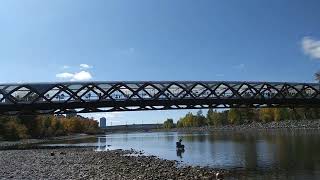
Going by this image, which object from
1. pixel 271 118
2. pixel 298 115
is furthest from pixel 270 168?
pixel 271 118

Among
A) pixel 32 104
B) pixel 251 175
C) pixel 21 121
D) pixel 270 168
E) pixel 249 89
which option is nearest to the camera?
pixel 251 175

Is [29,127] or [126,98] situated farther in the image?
[29,127]

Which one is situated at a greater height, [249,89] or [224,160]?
[249,89]

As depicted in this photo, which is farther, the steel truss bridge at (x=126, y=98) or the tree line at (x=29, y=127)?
the tree line at (x=29, y=127)

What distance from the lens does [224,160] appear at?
48.5m

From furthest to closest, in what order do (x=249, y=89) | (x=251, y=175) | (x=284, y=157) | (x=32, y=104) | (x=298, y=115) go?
(x=298, y=115), (x=249, y=89), (x=32, y=104), (x=284, y=157), (x=251, y=175)

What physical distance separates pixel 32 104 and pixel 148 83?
2010cm

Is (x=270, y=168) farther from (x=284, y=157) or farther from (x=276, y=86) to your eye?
(x=276, y=86)

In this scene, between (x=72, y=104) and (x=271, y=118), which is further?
(x=271, y=118)

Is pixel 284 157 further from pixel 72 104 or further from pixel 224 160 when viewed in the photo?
pixel 72 104

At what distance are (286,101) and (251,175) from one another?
50.4 m

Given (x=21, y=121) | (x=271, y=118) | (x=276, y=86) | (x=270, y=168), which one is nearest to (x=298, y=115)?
(x=271, y=118)

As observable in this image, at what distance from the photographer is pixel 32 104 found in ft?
228

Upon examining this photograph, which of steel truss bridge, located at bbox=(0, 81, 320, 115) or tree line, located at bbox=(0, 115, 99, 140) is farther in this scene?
tree line, located at bbox=(0, 115, 99, 140)
